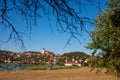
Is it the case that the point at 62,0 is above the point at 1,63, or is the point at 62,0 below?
above

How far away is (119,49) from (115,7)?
4358 millimetres

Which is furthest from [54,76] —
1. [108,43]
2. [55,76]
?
[108,43]

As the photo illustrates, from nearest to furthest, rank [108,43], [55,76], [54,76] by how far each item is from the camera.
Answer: [108,43] < [55,76] < [54,76]

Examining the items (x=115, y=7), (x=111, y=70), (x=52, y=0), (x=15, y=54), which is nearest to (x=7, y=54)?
(x=15, y=54)

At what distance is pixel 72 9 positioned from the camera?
9.86 feet

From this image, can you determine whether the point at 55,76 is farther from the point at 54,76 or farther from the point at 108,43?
the point at 108,43

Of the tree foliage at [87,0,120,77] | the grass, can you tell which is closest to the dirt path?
the grass

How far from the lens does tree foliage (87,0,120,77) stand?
29.4 metres

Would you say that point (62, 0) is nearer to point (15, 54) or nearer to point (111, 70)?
point (15, 54)

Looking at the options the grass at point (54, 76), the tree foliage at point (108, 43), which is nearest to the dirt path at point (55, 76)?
the grass at point (54, 76)

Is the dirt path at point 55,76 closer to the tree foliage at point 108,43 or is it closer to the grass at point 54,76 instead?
the grass at point 54,76

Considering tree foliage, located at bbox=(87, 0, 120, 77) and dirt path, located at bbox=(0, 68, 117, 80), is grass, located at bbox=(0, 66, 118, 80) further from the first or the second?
tree foliage, located at bbox=(87, 0, 120, 77)

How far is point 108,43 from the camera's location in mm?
30344

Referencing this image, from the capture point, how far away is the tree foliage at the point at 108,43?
29.4 m
